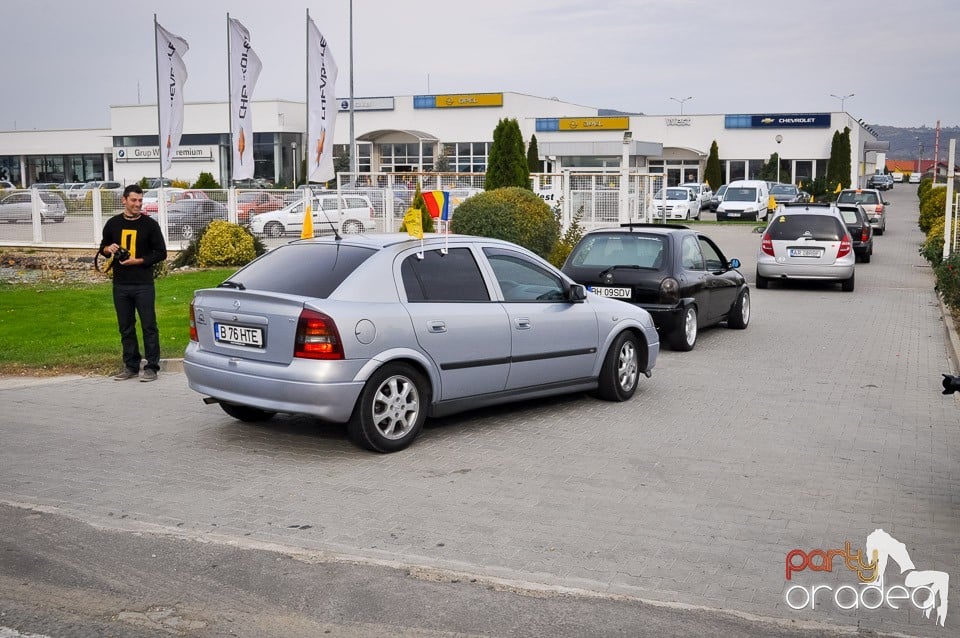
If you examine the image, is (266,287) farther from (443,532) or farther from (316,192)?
(316,192)

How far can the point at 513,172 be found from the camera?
32.0m

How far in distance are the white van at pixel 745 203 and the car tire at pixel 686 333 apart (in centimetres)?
3479

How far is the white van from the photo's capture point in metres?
46.3

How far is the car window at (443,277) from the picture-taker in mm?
7855

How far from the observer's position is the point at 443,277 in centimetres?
813

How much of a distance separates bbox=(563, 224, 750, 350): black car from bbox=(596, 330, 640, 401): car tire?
2657 mm

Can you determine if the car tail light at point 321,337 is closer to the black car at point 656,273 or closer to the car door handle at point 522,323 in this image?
the car door handle at point 522,323

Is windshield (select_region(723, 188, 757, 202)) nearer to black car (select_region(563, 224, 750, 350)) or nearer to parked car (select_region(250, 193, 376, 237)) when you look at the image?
parked car (select_region(250, 193, 376, 237))

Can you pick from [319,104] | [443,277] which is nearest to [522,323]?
[443,277]

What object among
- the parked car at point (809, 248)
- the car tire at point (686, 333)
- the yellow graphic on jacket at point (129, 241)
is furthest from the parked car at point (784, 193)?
the yellow graphic on jacket at point (129, 241)

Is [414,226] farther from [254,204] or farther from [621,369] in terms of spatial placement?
[254,204]

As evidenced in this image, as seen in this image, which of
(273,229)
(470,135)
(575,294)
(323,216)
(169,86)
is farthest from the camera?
(470,135)

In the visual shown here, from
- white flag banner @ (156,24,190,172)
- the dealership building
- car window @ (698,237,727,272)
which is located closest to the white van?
the dealership building

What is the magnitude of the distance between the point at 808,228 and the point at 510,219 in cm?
595
